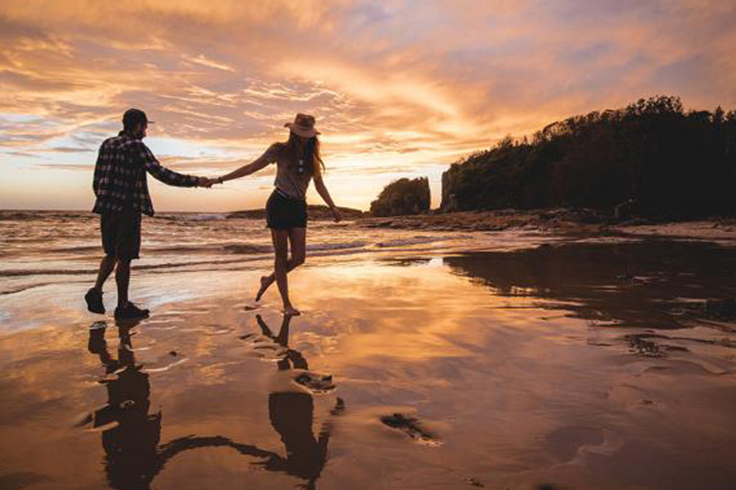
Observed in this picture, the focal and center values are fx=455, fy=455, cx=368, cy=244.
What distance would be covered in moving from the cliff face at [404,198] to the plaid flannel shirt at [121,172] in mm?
58222

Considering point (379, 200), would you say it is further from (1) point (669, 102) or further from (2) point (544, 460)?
(2) point (544, 460)

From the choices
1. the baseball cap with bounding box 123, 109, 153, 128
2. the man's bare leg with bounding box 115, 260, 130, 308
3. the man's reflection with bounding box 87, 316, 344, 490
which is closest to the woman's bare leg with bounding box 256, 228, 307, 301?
the man's bare leg with bounding box 115, 260, 130, 308

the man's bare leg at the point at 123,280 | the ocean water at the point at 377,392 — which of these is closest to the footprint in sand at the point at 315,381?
the ocean water at the point at 377,392

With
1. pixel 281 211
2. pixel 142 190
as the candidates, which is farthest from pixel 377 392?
pixel 142 190

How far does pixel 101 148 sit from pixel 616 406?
465cm

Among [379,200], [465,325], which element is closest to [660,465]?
[465,325]

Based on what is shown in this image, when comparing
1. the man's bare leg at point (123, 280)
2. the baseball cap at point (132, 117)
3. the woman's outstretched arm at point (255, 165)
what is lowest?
the man's bare leg at point (123, 280)

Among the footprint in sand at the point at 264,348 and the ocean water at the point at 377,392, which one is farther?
the footprint in sand at the point at 264,348

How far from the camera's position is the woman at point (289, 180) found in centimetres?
473

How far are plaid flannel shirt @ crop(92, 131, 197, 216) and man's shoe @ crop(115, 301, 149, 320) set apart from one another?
3.12 ft

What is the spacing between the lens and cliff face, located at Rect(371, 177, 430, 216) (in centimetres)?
6270

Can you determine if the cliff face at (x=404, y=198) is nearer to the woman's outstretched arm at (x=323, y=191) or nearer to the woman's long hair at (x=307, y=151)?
the woman's outstretched arm at (x=323, y=191)

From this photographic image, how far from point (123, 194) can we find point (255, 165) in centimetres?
130

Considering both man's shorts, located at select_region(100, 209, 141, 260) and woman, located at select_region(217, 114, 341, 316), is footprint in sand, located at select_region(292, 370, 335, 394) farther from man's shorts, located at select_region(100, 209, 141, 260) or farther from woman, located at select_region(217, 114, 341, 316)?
man's shorts, located at select_region(100, 209, 141, 260)
